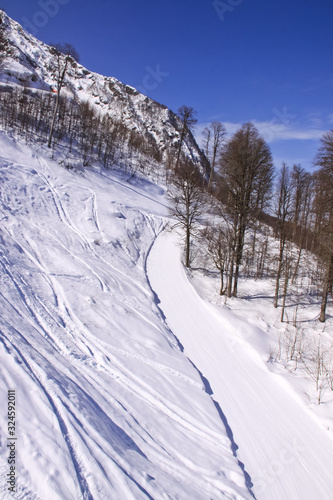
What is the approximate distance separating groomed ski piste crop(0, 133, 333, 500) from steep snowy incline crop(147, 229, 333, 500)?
3 cm

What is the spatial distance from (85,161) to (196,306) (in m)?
24.9

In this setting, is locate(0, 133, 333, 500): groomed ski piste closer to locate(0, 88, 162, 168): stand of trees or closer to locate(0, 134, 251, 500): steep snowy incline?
locate(0, 134, 251, 500): steep snowy incline

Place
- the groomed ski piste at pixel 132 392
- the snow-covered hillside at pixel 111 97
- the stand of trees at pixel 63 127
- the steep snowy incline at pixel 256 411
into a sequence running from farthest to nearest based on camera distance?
1. the snow-covered hillside at pixel 111 97
2. the stand of trees at pixel 63 127
3. the steep snowy incline at pixel 256 411
4. the groomed ski piste at pixel 132 392

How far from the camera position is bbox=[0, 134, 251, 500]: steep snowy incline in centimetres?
362

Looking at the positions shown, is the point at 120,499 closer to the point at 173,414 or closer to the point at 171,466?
the point at 171,466

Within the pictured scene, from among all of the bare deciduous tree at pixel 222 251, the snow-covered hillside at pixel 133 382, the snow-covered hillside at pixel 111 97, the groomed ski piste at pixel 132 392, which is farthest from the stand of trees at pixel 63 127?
the groomed ski piste at pixel 132 392

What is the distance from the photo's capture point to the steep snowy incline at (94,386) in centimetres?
362

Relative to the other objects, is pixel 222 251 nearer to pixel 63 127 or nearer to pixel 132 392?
pixel 132 392

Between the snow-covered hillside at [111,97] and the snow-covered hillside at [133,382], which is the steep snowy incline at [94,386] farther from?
Answer: the snow-covered hillside at [111,97]

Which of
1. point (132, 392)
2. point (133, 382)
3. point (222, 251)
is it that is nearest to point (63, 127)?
point (222, 251)

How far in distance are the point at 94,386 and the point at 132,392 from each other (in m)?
0.98

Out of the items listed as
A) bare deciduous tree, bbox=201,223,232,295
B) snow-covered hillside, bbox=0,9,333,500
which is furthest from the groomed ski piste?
bare deciduous tree, bbox=201,223,232,295

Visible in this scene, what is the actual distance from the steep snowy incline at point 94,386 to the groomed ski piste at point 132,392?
29mm

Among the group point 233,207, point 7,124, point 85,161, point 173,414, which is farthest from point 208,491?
point 7,124
